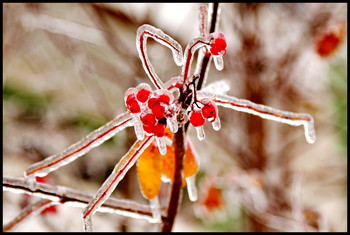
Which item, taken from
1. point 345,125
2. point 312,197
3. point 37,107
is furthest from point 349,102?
point 37,107

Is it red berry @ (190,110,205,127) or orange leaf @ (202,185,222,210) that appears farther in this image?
orange leaf @ (202,185,222,210)

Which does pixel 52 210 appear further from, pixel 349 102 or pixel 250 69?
pixel 349 102

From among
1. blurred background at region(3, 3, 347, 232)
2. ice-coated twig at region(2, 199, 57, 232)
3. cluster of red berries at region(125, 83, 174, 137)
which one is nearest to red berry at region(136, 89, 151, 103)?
cluster of red berries at region(125, 83, 174, 137)

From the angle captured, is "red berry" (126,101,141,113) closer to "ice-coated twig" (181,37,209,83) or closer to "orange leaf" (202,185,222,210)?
"ice-coated twig" (181,37,209,83)

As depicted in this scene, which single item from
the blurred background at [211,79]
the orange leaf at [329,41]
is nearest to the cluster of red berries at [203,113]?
the blurred background at [211,79]

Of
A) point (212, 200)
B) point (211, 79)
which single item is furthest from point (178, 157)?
point (211, 79)

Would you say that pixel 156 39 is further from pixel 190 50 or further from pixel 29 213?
pixel 29 213

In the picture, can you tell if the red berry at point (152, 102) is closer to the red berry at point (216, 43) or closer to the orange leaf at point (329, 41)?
the red berry at point (216, 43)
